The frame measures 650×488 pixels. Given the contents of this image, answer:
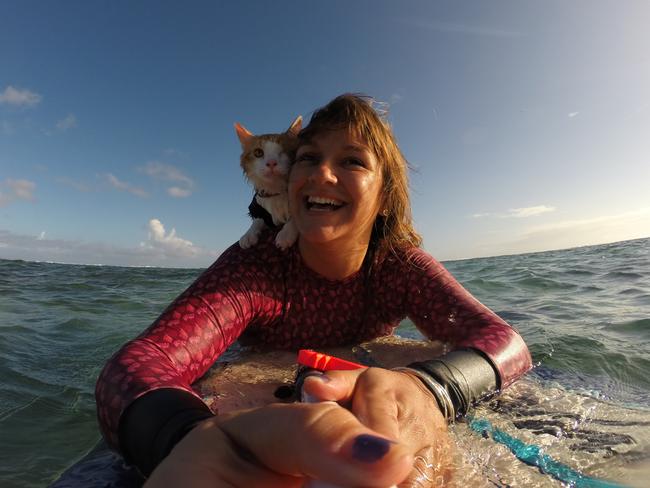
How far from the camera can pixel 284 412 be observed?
0.72 metres

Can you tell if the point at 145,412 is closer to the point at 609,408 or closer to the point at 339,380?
the point at 339,380

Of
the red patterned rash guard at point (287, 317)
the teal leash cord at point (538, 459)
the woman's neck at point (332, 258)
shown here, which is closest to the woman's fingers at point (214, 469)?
the red patterned rash guard at point (287, 317)

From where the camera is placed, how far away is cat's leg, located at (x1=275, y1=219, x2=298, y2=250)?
2453 mm

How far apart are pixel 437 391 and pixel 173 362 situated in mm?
1103

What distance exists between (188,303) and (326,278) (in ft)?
2.86

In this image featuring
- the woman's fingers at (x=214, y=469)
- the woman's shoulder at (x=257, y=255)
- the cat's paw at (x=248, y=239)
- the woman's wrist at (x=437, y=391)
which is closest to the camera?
the woman's fingers at (x=214, y=469)

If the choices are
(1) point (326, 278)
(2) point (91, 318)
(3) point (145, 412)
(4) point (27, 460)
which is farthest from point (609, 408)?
(2) point (91, 318)

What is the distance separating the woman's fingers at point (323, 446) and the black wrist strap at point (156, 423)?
0.43m

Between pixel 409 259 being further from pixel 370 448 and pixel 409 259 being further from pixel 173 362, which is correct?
pixel 370 448

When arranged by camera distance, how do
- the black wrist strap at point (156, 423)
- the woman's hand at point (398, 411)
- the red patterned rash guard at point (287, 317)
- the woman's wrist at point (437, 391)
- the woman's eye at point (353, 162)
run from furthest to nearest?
the woman's eye at point (353, 162), the red patterned rash guard at point (287, 317), the woman's wrist at point (437, 391), the black wrist strap at point (156, 423), the woman's hand at point (398, 411)

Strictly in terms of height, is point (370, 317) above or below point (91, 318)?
above

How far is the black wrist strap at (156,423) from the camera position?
3.65ft

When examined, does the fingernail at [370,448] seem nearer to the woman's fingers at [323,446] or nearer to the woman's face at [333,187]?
the woman's fingers at [323,446]

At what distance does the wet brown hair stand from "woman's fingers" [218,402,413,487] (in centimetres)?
180
